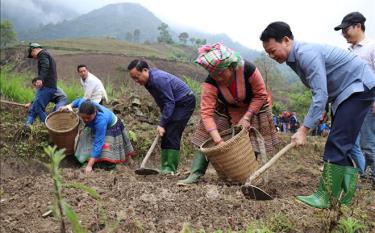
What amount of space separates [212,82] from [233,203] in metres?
1.05

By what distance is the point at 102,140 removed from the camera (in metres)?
4.78

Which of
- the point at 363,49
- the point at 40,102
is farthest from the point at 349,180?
the point at 40,102

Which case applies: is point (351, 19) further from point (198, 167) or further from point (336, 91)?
point (198, 167)

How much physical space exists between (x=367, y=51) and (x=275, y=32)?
154 cm

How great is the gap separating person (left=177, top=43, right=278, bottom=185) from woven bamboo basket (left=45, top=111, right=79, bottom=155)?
7.38ft

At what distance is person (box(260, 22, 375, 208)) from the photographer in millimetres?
2658

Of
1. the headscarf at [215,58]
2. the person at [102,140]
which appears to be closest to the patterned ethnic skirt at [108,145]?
the person at [102,140]

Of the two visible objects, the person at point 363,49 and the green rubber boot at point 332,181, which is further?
the person at point 363,49

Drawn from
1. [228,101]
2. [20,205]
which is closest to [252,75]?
[228,101]

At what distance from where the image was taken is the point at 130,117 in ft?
23.0

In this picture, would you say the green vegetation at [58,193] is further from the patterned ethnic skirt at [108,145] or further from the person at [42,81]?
the person at [42,81]

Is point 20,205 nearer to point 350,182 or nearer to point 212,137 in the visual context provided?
point 212,137

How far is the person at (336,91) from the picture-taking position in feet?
8.72

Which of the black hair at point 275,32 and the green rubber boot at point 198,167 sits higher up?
the black hair at point 275,32
